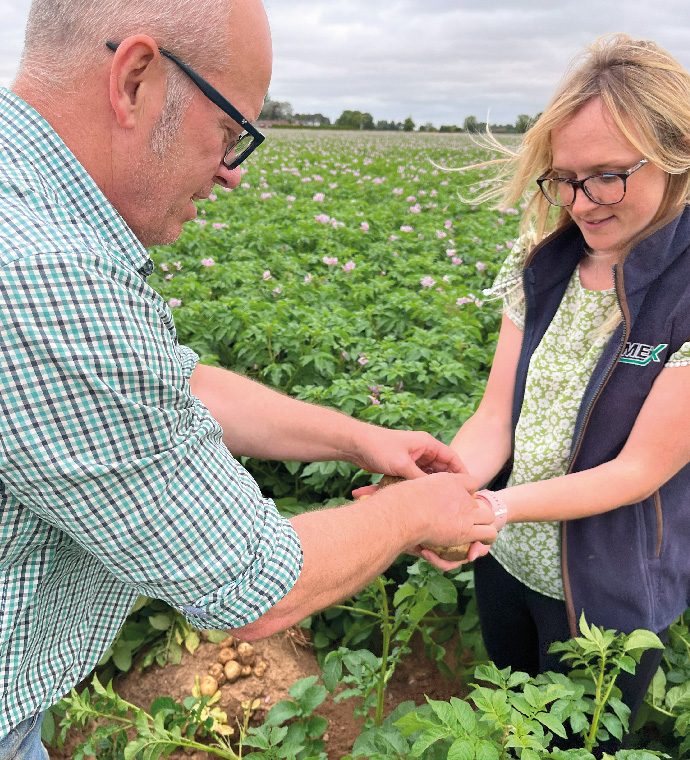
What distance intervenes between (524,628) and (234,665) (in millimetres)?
1078

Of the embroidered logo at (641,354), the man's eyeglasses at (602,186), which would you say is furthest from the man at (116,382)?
the man's eyeglasses at (602,186)

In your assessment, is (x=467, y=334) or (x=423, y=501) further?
(x=467, y=334)

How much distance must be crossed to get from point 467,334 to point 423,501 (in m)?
2.36

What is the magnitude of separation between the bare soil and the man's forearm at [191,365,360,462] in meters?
1.08

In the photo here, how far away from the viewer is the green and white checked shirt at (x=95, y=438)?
0.94 metres

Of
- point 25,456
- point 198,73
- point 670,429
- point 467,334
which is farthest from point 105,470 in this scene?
point 467,334

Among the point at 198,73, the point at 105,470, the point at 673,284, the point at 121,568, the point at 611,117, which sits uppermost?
the point at 611,117

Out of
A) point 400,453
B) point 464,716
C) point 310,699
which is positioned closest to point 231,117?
point 400,453

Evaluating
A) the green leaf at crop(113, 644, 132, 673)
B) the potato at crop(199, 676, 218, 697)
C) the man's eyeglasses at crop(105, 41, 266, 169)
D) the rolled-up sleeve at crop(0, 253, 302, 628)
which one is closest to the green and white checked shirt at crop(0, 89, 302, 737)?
the rolled-up sleeve at crop(0, 253, 302, 628)

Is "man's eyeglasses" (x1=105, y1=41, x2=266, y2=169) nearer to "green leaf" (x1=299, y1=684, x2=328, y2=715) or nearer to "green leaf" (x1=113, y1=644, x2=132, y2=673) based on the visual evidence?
"green leaf" (x1=299, y1=684, x2=328, y2=715)

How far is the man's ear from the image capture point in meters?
1.08

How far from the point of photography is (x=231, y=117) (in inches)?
48.6

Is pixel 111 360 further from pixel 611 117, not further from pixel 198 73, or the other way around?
pixel 611 117

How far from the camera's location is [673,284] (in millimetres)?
1545
